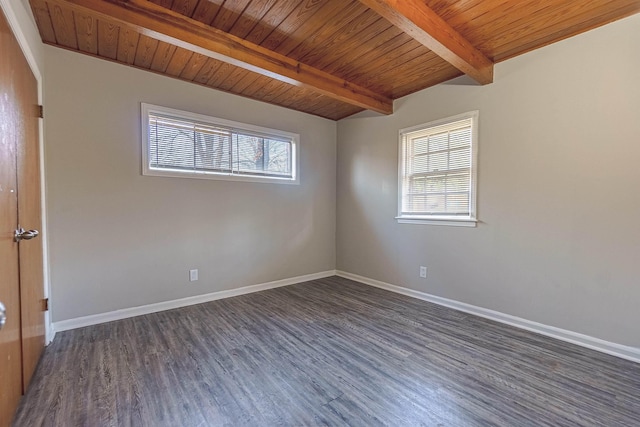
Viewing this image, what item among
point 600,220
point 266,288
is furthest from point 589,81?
point 266,288

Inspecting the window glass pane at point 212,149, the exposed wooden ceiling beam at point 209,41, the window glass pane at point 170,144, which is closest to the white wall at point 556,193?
the exposed wooden ceiling beam at point 209,41

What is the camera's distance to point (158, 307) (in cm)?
300

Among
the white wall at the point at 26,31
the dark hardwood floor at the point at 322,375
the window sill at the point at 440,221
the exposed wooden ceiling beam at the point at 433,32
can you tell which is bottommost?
the dark hardwood floor at the point at 322,375

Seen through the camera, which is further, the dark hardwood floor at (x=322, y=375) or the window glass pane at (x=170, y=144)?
the window glass pane at (x=170, y=144)

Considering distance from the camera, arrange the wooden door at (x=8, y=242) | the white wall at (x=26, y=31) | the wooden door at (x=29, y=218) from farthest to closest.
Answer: the wooden door at (x=29, y=218)
the white wall at (x=26, y=31)
the wooden door at (x=8, y=242)

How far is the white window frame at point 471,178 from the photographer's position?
2947 mm

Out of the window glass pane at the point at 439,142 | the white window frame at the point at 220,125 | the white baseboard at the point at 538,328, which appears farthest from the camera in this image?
the window glass pane at the point at 439,142

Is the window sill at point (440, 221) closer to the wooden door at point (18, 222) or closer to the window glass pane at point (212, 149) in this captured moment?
the window glass pane at point (212, 149)

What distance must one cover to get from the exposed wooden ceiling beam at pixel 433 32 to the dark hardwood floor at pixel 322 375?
242 cm

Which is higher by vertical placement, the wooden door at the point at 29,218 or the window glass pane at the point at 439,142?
the window glass pane at the point at 439,142

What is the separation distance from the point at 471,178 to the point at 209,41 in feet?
9.27

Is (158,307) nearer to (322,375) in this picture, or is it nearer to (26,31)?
(322,375)

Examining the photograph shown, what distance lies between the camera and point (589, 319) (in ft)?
7.50

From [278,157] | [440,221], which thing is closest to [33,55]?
[278,157]
